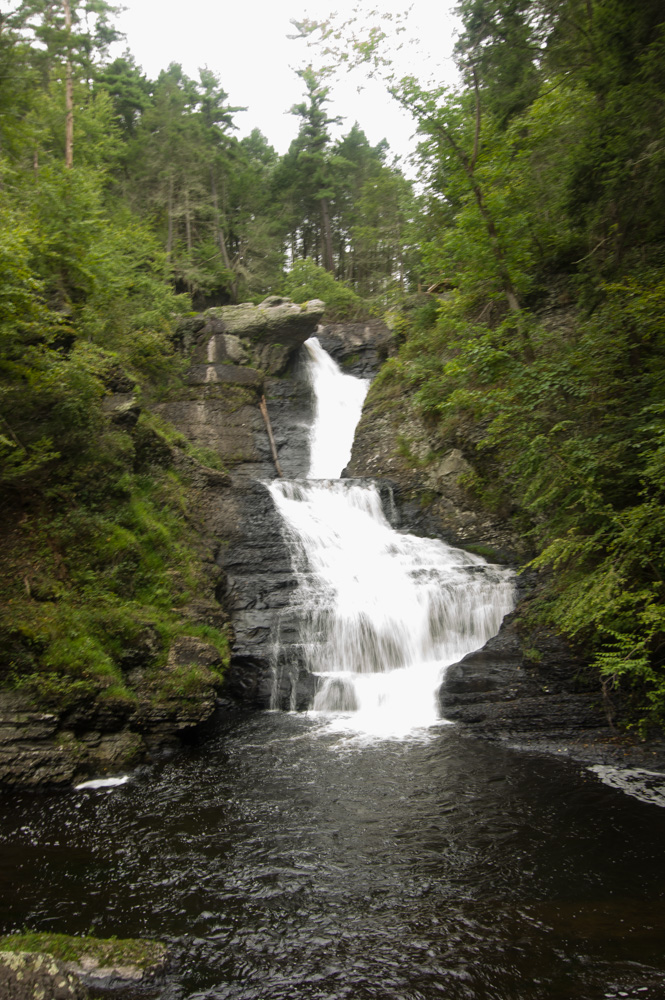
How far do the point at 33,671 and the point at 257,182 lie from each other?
3206cm

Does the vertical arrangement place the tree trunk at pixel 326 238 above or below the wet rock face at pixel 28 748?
above

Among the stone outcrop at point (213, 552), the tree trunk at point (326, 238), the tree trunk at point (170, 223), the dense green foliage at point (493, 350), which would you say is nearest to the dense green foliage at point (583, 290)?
the dense green foliage at point (493, 350)

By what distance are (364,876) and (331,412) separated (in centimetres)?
1856

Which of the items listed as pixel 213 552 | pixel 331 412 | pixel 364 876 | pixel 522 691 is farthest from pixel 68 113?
pixel 364 876

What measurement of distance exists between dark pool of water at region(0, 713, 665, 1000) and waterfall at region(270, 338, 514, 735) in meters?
2.45

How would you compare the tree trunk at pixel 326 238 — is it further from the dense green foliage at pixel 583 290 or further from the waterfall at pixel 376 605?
the waterfall at pixel 376 605

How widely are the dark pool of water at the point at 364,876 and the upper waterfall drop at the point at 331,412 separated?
1338cm

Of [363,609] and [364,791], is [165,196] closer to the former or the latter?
[363,609]

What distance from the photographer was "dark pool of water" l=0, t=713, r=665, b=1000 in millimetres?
4117

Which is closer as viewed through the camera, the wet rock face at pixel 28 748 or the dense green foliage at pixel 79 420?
the wet rock face at pixel 28 748

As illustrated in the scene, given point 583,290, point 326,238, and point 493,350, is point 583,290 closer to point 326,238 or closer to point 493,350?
point 493,350

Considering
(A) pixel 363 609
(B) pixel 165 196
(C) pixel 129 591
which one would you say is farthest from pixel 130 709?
(B) pixel 165 196

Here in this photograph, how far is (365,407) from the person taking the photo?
73.0ft

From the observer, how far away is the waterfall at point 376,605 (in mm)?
10688
